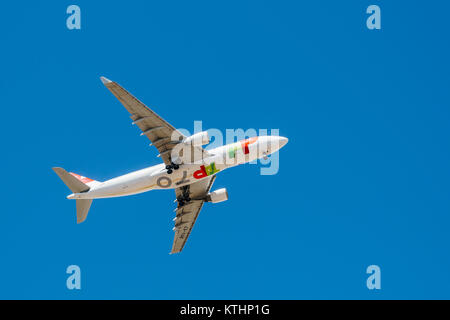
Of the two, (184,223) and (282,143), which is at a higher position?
(282,143)

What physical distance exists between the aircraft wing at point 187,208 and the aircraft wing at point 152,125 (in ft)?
22.4

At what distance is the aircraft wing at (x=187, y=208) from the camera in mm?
71438

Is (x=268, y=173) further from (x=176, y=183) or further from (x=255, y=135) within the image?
(x=176, y=183)

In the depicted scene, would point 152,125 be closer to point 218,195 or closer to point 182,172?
point 182,172

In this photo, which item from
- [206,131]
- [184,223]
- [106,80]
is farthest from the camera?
[184,223]

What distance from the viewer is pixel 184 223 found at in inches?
2891

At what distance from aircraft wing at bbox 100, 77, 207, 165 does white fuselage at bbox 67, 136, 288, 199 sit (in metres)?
1.30

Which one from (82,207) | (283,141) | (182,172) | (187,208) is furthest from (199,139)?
(82,207)

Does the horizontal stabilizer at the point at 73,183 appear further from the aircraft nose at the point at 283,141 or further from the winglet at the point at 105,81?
the aircraft nose at the point at 283,141

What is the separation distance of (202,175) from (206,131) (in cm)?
481

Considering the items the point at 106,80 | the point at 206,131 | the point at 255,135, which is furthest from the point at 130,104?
the point at 255,135

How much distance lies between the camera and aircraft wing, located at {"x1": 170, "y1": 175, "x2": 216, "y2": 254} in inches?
2813

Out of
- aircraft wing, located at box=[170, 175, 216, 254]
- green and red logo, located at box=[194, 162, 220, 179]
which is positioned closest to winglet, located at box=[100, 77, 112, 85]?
green and red logo, located at box=[194, 162, 220, 179]

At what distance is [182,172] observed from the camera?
215ft
